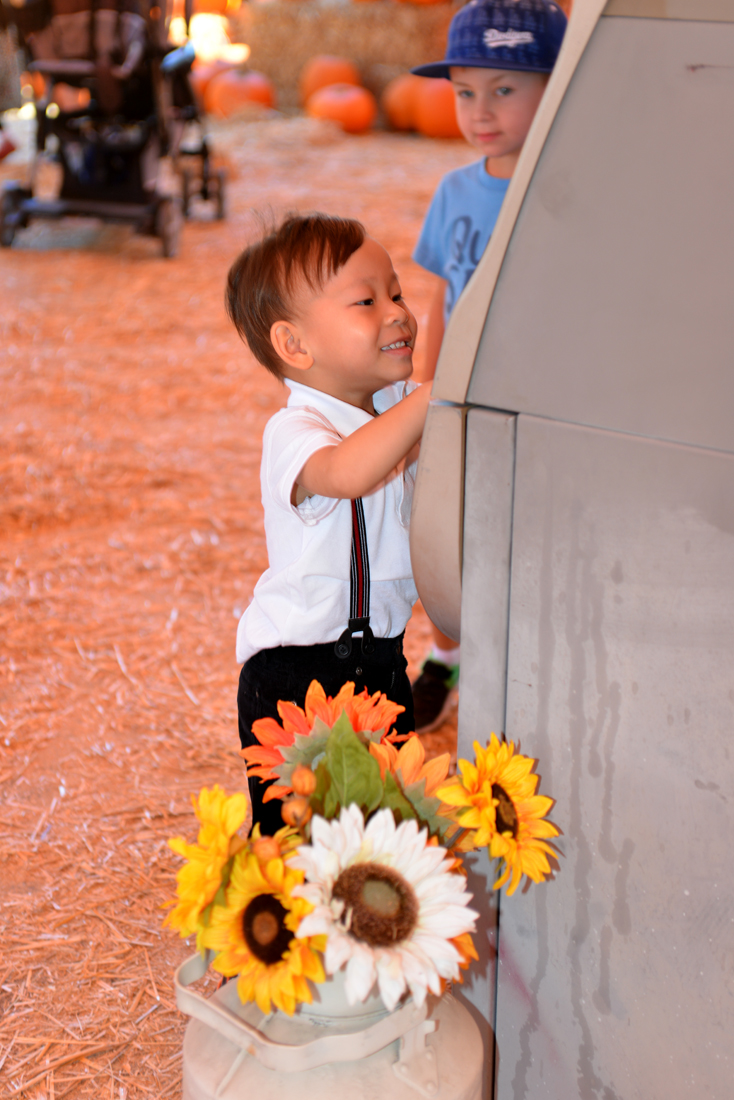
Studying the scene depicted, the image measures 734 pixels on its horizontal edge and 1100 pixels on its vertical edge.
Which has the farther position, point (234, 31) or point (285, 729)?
point (234, 31)

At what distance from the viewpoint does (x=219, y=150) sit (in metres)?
8.75

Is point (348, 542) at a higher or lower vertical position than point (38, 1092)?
higher

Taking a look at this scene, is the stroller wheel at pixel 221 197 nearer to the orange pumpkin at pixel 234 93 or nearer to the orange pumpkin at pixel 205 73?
the orange pumpkin at pixel 234 93

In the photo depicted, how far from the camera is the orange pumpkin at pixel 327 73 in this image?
10.4 m

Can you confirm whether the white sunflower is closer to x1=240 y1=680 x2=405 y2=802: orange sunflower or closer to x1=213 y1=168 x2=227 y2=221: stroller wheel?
x1=240 y1=680 x2=405 y2=802: orange sunflower

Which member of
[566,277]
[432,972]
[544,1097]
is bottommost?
[544,1097]

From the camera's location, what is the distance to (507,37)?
199cm

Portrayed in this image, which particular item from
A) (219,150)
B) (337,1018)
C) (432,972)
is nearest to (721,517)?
(432,972)

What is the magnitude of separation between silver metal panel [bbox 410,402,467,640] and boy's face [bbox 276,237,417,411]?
0.23m

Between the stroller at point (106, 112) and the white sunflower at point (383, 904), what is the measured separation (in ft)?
18.0

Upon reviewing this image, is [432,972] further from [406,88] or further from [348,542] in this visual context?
[406,88]

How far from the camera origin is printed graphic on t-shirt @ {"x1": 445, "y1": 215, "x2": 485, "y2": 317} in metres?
2.10

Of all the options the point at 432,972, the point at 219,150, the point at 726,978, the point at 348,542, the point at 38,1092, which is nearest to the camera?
the point at 432,972

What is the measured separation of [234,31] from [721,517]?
38.5ft
